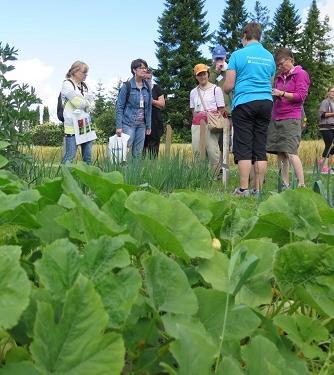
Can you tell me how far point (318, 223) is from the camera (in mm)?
730

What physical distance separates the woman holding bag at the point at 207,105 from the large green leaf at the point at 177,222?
21.4ft

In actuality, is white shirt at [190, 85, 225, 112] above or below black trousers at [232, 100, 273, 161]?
above

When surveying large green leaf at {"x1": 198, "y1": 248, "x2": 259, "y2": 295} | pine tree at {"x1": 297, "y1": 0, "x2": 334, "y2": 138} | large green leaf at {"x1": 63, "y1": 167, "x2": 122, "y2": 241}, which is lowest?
large green leaf at {"x1": 198, "y1": 248, "x2": 259, "y2": 295}

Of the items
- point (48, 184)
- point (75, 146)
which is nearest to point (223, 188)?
point (75, 146)

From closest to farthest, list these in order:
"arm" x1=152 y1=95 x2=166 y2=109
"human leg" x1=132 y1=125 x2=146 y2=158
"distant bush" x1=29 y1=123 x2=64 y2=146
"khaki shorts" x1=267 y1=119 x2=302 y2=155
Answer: "khaki shorts" x1=267 y1=119 x2=302 y2=155
"human leg" x1=132 y1=125 x2=146 y2=158
"arm" x1=152 y1=95 x2=166 y2=109
"distant bush" x1=29 y1=123 x2=64 y2=146

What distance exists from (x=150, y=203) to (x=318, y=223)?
0.24m

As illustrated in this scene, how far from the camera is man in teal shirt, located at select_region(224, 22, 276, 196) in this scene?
5.46 metres

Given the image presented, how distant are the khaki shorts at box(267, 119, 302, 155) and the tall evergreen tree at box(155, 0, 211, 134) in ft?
137

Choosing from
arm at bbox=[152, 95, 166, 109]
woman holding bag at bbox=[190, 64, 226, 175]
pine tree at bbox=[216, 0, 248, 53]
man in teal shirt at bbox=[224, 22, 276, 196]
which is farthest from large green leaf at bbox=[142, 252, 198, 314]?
pine tree at bbox=[216, 0, 248, 53]

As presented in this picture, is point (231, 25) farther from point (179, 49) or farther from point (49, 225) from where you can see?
point (49, 225)

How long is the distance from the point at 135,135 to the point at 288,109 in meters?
1.96

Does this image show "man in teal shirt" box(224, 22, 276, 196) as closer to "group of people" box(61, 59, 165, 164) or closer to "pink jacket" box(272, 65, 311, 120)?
"pink jacket" box(272, 65, 311, 120)

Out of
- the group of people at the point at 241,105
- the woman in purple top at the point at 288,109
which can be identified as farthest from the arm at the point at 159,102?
the woman in purple top at the point at 288,109

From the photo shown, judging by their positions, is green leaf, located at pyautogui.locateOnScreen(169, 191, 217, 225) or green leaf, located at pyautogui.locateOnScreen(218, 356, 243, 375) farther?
green leaf, located at pyautogui.locateOnScreen(169, 191, 217, 225)
